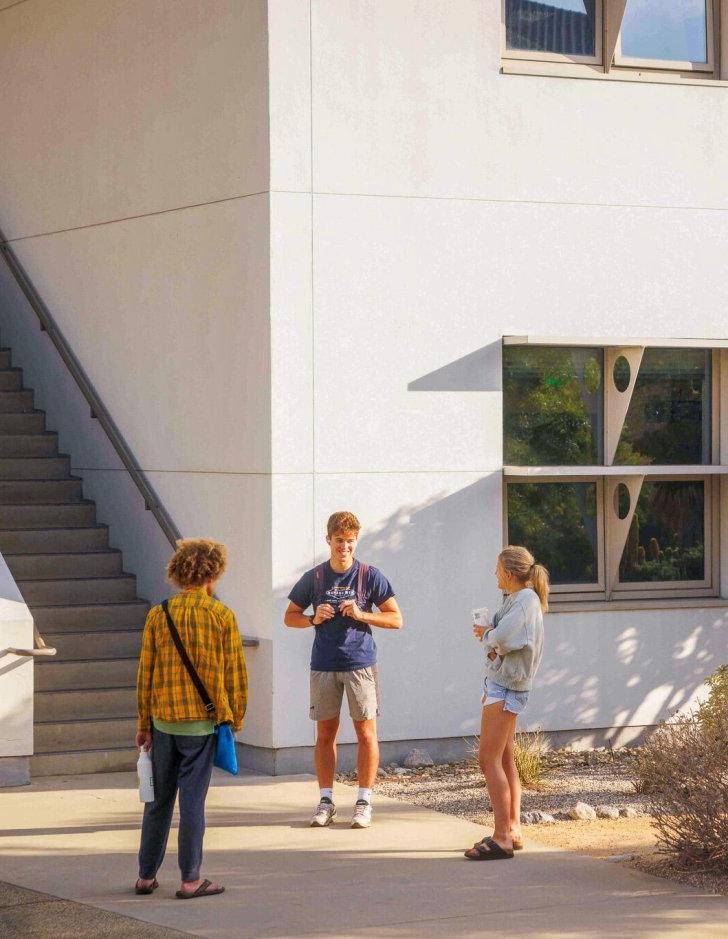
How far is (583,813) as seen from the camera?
32.2 feet

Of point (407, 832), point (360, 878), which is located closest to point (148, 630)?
point (360, 878)

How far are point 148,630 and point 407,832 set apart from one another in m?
2.40

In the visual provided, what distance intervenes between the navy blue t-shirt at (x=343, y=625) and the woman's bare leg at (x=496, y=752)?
1.22 metres

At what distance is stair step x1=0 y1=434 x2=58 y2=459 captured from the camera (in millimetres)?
14117

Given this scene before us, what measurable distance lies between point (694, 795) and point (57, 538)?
6724mm

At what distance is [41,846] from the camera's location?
29.5ft

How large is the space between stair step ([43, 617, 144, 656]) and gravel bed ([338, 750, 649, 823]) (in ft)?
7.06

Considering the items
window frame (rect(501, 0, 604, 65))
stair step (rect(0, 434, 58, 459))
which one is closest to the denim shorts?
window frame (rect(501, 0, 604, 65))

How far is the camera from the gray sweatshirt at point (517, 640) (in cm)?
850

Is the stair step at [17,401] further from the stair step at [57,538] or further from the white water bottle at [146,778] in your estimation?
the white water bottle at [146,778]

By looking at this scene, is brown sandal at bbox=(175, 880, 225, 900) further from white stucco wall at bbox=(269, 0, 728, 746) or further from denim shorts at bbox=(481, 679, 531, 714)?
white stucco wall at bbox=(269, 0, 728, 746)

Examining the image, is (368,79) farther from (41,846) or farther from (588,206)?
(41,846)

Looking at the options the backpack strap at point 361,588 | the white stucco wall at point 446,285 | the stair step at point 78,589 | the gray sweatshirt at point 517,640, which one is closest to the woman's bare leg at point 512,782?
the gray sweatshirt at point 517,640

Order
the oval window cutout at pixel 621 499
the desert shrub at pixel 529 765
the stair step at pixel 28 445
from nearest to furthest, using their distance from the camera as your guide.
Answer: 1. the desert shrub at pixel 529 765
2. the oval window cutout at pixel 621 499
3. the stair step at pixel 28 445
